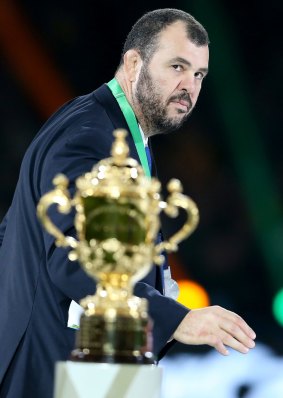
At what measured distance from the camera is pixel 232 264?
14.3 feet

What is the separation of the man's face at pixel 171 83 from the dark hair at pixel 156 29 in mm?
19

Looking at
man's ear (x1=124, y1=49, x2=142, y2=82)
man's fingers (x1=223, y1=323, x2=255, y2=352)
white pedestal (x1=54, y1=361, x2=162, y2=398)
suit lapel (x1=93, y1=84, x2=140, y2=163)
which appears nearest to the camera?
white pedestal (x1=54, y1=361, x2=162, y2=398)

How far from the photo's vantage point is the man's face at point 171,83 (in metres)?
2.12

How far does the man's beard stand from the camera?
2.14 metres

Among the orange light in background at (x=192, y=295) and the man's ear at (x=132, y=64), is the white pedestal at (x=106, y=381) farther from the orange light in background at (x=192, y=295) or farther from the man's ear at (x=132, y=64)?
the orange light in background at (x=192, y=295)

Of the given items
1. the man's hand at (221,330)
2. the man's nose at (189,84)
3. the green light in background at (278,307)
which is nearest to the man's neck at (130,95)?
the man's nose at (189,84)

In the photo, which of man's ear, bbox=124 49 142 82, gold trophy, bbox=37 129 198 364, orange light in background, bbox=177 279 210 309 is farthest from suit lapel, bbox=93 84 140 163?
orange light in background, bbox=177 279 210 309

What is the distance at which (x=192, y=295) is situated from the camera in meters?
4.36

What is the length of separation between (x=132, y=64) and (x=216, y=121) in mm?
2296

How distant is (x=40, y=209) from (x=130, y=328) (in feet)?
0.57

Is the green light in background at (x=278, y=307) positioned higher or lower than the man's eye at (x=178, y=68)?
lower

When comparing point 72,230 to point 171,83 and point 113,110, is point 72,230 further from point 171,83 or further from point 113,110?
point 171,83

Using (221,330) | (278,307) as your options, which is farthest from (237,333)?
(278,307)

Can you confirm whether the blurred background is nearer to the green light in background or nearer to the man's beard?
the green light in background
